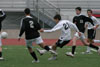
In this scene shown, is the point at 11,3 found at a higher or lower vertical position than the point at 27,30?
lower

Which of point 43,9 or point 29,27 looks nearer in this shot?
point 29,27

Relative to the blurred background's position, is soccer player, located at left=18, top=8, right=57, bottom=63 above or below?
above

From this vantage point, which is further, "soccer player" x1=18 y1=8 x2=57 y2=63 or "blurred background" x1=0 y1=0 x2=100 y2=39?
"blurred background" x1=0 y1=0 x2=100 y2=39

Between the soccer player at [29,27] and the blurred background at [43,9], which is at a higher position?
the soccer player at [29,27]

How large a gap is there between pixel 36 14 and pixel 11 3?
398cm

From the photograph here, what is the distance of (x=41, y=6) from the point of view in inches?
1217

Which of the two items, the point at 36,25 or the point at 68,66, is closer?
the point at 68,66

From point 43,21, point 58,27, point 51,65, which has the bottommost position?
point 43,21

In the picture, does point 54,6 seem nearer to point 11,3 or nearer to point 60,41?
point 11,3

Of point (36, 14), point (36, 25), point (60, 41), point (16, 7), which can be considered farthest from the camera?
point (16, 7)

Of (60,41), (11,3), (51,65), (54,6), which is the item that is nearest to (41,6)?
(54,6)

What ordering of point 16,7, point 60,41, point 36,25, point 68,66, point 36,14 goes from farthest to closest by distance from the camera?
point 16,7 < point 36,14 < point 60,41 < point 36,25 < point 68,66

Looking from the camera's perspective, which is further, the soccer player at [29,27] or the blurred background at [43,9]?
the blurred background at [43,9]

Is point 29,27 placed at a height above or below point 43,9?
above
